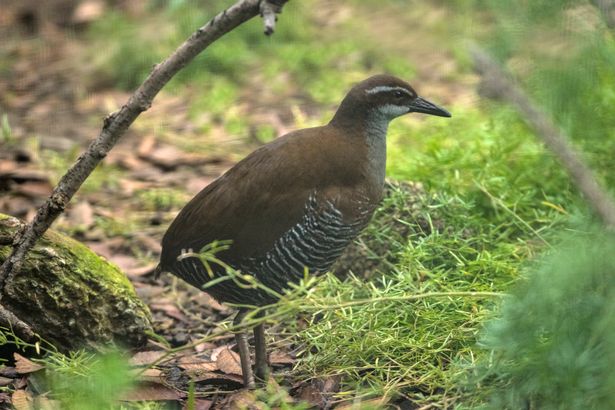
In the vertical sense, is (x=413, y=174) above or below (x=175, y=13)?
below

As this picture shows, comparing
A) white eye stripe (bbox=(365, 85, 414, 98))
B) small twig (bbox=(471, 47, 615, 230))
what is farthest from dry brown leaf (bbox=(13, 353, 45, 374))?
small twig (bbox=(471, 47, 615, 230))

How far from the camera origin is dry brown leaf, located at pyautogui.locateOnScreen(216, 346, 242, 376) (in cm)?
404

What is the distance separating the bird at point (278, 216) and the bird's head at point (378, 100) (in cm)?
9

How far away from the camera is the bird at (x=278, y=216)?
3859mm

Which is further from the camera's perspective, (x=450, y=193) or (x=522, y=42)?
(x=450, y=193)

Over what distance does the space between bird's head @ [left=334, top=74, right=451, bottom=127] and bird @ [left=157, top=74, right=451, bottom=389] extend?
0.29ft

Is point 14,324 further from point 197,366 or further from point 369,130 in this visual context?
point 369,130

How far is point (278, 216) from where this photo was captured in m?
3.86

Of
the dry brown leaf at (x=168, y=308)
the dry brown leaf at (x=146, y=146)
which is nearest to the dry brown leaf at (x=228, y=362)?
the dry brown leaf at (x=168, y=308)

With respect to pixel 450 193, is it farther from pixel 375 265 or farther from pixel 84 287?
pixel 84 287

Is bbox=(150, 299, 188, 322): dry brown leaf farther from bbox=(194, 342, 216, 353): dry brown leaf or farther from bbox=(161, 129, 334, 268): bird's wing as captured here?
bbox=(161, 129, 334, 268): bird's wing

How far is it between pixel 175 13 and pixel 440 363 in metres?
4.74

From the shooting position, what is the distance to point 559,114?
9.42 feet

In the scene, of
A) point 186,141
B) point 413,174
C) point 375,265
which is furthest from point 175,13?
point 375,265
